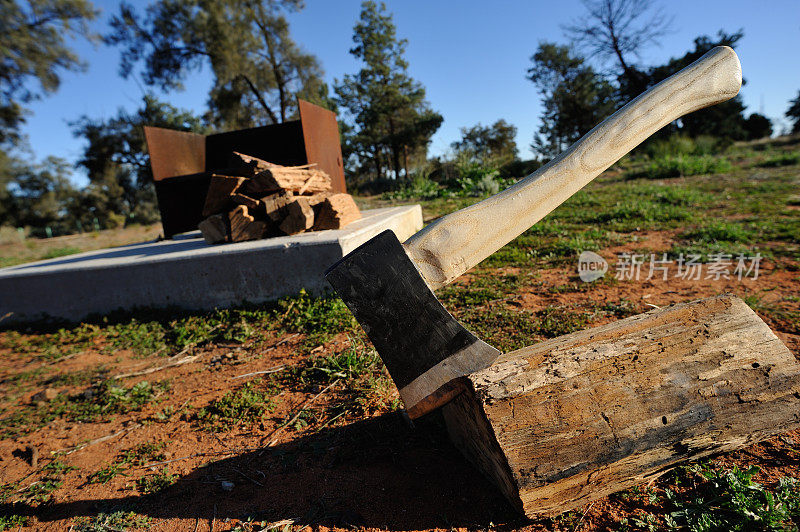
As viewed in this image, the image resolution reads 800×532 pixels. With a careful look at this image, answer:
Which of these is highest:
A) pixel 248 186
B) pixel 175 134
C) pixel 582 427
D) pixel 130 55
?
pixel 130 55

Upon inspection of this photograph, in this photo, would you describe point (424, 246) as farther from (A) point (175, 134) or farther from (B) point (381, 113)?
(B) point (381, 113)

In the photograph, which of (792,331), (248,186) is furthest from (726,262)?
(248,186)

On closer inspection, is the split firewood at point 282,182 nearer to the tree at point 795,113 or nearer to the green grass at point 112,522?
the green grass at point 112,522

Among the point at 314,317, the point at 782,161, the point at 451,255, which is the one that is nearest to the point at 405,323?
the point at 451,255

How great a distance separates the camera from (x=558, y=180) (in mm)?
1598

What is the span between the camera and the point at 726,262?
3906mm

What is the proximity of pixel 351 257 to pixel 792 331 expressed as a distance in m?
2.91

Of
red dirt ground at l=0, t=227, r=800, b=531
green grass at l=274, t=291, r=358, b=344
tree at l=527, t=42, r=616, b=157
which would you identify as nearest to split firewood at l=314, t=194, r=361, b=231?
green grass at l=274, t=291, r=358, b=344

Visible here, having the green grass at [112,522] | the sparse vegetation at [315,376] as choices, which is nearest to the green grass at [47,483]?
the sparse vegetation at [315,376]

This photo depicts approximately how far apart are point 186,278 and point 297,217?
4.13 ft

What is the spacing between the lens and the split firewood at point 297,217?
13.7 feet

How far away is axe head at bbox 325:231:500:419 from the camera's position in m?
1.34

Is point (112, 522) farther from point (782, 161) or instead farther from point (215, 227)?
point (782, 161)

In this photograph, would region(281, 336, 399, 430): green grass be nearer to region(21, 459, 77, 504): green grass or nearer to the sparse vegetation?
the sparse vegetation
